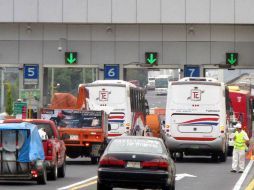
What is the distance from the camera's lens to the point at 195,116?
4109 centimetres

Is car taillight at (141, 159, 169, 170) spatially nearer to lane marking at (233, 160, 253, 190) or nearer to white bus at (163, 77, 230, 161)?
lane marking at (233, 160, 253, 190)

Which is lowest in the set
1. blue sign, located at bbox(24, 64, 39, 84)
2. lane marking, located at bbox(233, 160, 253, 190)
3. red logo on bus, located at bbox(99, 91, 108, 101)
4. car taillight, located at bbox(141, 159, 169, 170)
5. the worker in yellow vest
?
lane marking, located at bbox(233, 160, 253, 190)

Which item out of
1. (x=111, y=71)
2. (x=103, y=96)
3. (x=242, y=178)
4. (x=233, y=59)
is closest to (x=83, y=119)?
(x=103, y=96)

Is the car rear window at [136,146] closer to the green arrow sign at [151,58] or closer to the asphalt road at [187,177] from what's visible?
the asphalt road at [187,177]

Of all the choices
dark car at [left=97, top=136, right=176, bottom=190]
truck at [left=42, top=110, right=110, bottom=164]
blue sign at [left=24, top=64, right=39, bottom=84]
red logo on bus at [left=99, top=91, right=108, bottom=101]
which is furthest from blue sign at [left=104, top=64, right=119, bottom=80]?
dark car at [left=97, top=136, right=176, bottom=190]

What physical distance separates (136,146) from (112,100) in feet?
73.1

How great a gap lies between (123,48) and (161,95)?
3247 inches

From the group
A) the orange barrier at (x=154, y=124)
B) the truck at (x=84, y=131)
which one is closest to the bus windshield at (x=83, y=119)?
the truck at (x=84, y=131)

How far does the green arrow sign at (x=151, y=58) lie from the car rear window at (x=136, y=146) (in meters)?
29.7

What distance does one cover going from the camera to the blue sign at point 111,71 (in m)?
52.8

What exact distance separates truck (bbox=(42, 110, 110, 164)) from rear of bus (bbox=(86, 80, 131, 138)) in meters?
5.36

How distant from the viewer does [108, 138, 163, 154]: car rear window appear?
22.1m

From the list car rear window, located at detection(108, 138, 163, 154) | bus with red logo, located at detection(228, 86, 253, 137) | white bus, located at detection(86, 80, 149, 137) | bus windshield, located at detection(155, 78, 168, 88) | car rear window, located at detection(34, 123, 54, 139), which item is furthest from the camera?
bus windshield, located at detection(155, 78, 168, 88)
